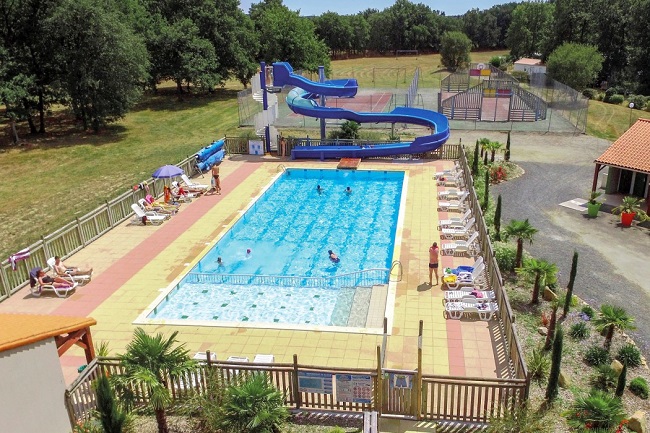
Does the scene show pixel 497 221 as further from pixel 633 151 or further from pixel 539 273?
pixel 633 151

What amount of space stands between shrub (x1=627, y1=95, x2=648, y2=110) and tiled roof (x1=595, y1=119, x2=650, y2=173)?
28660mm

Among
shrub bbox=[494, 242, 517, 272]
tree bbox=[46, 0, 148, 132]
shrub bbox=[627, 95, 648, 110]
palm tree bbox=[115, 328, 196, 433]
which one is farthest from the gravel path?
tree bbox=[46, 0, 148, 132]

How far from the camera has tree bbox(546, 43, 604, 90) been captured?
50812 millimetres

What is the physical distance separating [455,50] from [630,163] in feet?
210

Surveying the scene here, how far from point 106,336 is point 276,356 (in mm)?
4777

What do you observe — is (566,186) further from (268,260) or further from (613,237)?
(268,260)

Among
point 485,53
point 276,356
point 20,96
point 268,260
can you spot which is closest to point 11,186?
point 20,96

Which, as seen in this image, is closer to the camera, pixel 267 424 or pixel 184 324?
pixel 267 424

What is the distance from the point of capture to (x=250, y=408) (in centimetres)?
936

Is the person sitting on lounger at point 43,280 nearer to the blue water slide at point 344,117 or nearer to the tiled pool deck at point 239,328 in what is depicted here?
the tiled pool deck at point 239,328

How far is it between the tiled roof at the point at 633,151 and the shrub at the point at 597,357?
1306 cm

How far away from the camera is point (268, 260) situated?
19.7 meters

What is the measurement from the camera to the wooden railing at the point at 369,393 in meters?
9.91

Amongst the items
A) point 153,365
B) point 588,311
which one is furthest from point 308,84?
point 153,365
